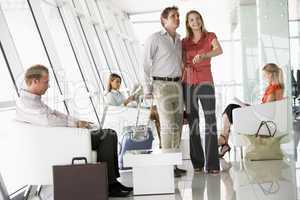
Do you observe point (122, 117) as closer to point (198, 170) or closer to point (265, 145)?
point (198, 170)

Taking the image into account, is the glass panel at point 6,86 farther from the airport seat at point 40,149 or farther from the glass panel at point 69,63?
the glass panel at point 69,63

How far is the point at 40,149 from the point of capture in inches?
145

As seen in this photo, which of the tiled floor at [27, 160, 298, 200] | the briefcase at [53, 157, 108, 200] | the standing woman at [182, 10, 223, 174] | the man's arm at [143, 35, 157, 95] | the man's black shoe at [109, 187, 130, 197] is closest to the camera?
the briefcase at [53, 157, 108, 200]

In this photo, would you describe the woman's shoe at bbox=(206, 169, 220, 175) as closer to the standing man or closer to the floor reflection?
the floor reflection

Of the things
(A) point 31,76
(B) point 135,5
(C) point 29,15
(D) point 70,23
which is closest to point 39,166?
(A) point 31,76

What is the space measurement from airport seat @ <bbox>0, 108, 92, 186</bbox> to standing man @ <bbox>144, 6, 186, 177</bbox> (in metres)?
1.08

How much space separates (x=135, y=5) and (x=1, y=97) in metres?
11.0

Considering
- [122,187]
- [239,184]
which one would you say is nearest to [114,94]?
[122,187]

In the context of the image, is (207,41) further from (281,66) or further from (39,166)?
(39,166)

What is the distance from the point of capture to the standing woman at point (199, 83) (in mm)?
4832

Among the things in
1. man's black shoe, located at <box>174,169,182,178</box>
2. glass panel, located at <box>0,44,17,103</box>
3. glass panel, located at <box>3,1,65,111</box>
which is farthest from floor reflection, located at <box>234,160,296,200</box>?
glass panel, located at <box>3,1,65,111</box>

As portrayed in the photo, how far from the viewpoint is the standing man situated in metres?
4.62

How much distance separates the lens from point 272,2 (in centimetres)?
560

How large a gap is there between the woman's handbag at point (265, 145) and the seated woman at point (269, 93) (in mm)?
272
